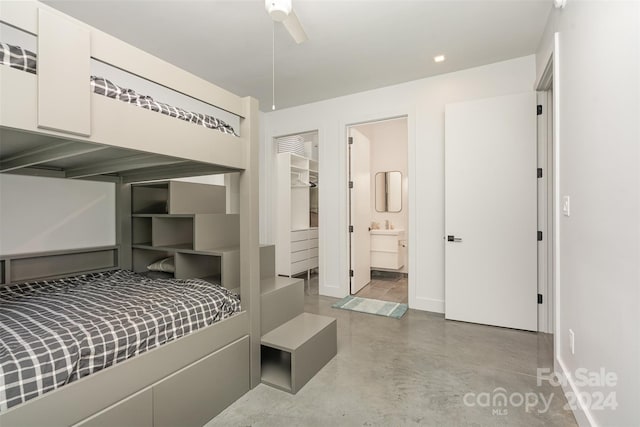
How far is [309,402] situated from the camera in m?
1.74

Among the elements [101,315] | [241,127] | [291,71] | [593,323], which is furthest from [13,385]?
[291,71]

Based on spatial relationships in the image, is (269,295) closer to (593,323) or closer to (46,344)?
(46,344)

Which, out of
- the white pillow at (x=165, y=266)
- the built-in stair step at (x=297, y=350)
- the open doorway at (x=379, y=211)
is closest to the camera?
the built-in stair step at (x=297, y=350)

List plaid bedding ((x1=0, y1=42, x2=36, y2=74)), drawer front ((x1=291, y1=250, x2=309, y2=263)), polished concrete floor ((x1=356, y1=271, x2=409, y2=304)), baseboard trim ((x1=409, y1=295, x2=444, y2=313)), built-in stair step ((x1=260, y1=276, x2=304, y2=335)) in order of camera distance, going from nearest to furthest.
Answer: plaid bedding ((x1=0, y1=42, x2=36, y2=74)) < built-in stair step ((x1=260, y1=276, x2=304, y2=335)) < baseboard trim ((x1=409, y1=295, x2=444, y2=313)) < polished concrete floor ((x1=356, y1=271, x2=409, y2=304)) < drawer front ((x1=291, y1=250, x2=309, y2=263))

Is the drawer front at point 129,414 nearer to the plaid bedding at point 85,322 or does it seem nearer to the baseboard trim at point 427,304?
the plaid bedding at point 85,322

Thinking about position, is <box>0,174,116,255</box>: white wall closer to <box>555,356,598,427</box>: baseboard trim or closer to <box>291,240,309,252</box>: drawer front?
<box>291,240,309,252</box>: drawer front

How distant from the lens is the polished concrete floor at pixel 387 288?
3.81m

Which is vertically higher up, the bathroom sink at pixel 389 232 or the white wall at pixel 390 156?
the white wall at pixel 390 156

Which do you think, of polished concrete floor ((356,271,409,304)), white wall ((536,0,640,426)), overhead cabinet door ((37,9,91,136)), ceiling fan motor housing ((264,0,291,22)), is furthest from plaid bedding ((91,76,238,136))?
polished concrete floor ((356,271,409,304))

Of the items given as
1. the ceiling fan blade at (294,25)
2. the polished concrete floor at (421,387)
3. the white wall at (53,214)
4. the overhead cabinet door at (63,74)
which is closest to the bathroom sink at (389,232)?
the polished concrete floor at (421,387)

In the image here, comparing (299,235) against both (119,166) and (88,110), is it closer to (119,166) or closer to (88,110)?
(119,166)

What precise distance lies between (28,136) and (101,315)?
87 cm

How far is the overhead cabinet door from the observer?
951 mm

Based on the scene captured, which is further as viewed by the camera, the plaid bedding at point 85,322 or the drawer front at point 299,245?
the drawer front at point 299,245
